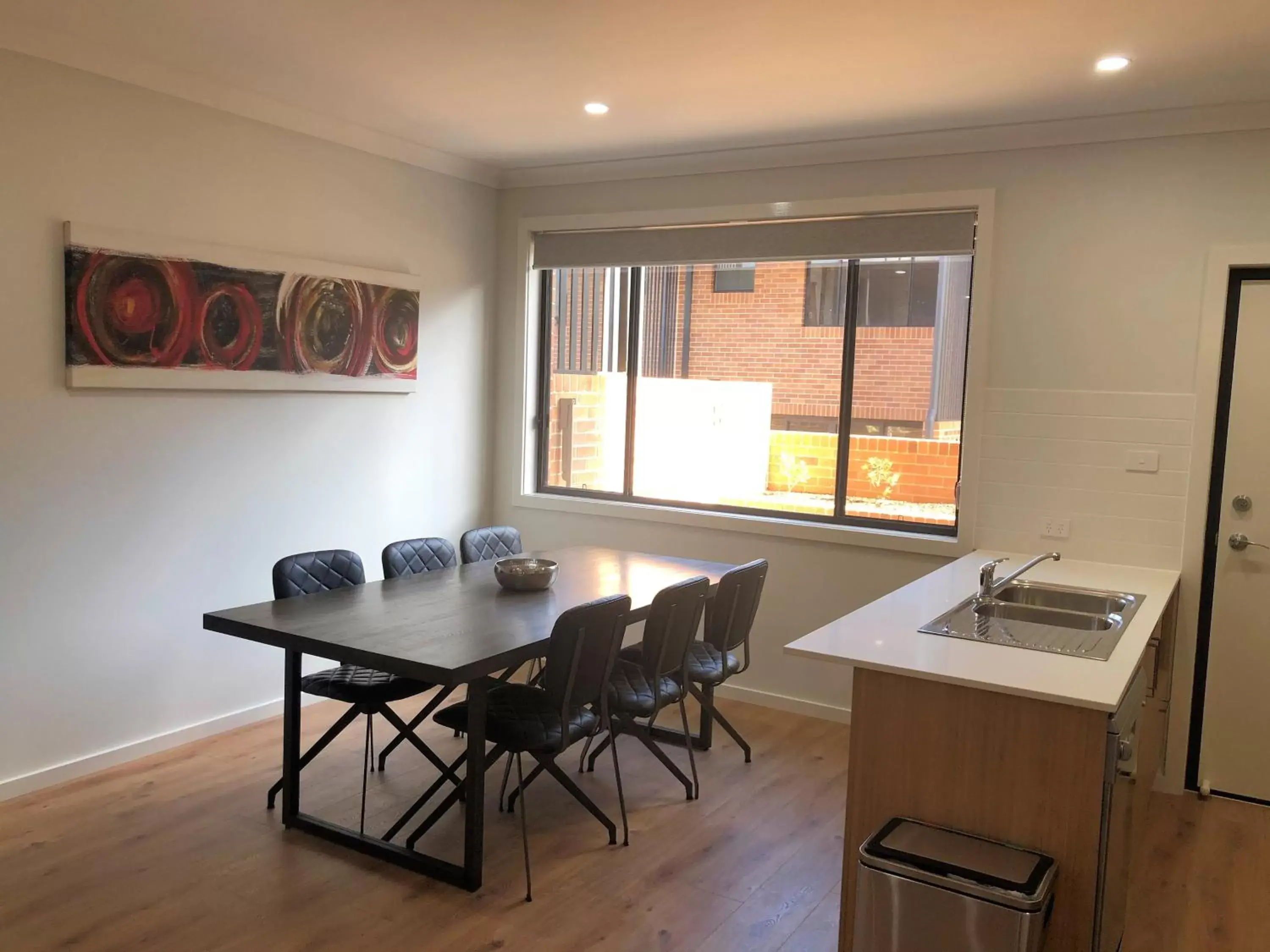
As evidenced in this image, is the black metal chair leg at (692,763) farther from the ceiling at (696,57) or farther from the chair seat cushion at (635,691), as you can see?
the ceiling at (696,57)

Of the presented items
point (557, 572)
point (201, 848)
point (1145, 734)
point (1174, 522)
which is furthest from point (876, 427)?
point (201, 848)

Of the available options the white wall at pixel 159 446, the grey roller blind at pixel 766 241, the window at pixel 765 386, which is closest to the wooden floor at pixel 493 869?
the white wall at pixel 159 446

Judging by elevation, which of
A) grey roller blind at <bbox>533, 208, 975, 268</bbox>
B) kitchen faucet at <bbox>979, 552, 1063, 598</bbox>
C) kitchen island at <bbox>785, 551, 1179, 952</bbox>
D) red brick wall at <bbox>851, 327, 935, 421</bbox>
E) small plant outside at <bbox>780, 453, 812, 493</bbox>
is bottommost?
kitchen island at <bbox>785, 551, 1179, 952</bbox>

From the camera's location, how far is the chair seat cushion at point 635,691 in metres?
3.41

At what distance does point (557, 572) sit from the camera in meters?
3.98

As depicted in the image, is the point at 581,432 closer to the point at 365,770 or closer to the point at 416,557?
the point at 416,557

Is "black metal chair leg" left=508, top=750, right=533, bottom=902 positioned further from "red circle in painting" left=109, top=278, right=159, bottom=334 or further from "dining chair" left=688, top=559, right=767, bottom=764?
"red circle in painting" left=109, top=278, right=159, bottom=334

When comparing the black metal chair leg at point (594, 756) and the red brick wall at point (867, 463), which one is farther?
the red brick wall at point (867, 463)

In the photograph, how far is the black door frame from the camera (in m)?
3.75

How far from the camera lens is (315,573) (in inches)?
143

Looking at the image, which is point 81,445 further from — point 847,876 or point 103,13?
point 847,876

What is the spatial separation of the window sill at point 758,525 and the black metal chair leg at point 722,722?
37.3 inches

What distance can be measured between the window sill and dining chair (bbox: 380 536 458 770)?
114 centimetres

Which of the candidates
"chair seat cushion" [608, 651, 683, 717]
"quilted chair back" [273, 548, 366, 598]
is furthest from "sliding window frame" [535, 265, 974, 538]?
"quilted chair back" [273, 548, 366, 598]
